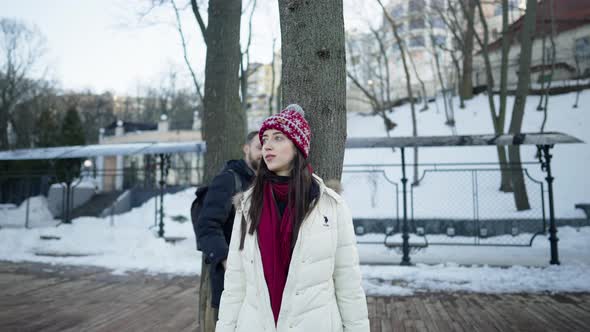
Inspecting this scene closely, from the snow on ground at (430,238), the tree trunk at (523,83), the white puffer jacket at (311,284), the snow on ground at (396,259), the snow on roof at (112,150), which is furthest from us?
the snow on roof at (112,150)

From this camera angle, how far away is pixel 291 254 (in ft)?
6.08

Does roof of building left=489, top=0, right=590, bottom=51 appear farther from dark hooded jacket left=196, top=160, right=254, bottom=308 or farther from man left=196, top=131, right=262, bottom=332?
dark hooded jacket left=196, top=160, right=254, bottom=308

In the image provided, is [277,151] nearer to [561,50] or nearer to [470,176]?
[470,176]

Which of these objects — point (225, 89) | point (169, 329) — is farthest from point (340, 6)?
point (169, 329)

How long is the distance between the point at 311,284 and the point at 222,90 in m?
3.57

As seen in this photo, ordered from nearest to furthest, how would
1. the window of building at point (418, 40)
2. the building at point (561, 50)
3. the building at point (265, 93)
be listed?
1. the building at point (561, 50)
2. the building at point (265, 93)
3. the window of building at point (418, 40)

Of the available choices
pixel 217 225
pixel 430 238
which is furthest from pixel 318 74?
pixel 430 238

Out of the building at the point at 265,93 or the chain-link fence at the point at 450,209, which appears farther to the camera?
the building at the point at 265,93

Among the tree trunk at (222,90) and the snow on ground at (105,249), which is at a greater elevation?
the tree trunk at (222,90)

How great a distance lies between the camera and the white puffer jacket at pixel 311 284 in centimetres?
177

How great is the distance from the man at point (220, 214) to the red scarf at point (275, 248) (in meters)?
0.74

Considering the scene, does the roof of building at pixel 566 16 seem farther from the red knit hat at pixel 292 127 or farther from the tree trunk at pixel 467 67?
the red knit hat at pixel 292 127

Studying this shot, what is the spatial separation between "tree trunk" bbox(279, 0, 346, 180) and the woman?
395 mm

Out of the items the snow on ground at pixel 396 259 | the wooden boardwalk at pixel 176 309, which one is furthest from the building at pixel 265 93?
the wooden boardwalk at pixel 176 309
